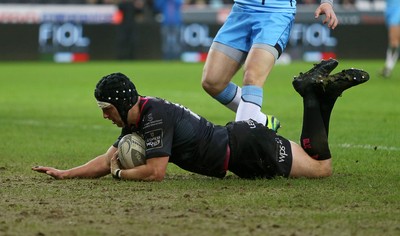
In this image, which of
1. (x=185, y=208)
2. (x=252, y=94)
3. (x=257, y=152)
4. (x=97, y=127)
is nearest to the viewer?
(x=185, y=208)

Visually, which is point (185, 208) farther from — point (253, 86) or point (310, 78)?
point (253, 86)

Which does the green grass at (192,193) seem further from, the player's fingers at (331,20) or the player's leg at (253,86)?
the player's fingers at (331,20)

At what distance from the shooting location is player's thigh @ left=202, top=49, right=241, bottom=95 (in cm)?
916

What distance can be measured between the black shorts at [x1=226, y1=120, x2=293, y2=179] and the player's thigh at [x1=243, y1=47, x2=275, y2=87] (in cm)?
100

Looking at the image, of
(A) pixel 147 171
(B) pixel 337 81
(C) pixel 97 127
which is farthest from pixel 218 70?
(C) pixel 97 127

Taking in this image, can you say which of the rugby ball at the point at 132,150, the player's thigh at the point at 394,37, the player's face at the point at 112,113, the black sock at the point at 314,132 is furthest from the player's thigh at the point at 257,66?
the player's thigh at the point at 394,37

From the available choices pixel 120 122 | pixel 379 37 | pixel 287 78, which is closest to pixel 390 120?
pixel 120 122

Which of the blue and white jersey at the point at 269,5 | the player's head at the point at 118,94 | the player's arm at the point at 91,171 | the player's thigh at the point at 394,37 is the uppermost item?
the blue and white jersey at the point at 269,5

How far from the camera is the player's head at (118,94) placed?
290 inches

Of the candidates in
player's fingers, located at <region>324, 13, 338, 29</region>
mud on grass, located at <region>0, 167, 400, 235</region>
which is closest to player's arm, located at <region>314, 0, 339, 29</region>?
player's fingers, located at <region>324, 13, 338, 29</region>

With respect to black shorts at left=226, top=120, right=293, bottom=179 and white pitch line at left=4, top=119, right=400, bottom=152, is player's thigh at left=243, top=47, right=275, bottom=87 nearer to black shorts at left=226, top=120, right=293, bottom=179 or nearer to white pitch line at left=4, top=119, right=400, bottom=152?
black shorts at left=226, top=120, right=293, bottom=179

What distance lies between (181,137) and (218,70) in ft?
5.95

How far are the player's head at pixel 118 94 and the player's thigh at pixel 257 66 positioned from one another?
1.59m

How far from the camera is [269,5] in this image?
30.2 feet
